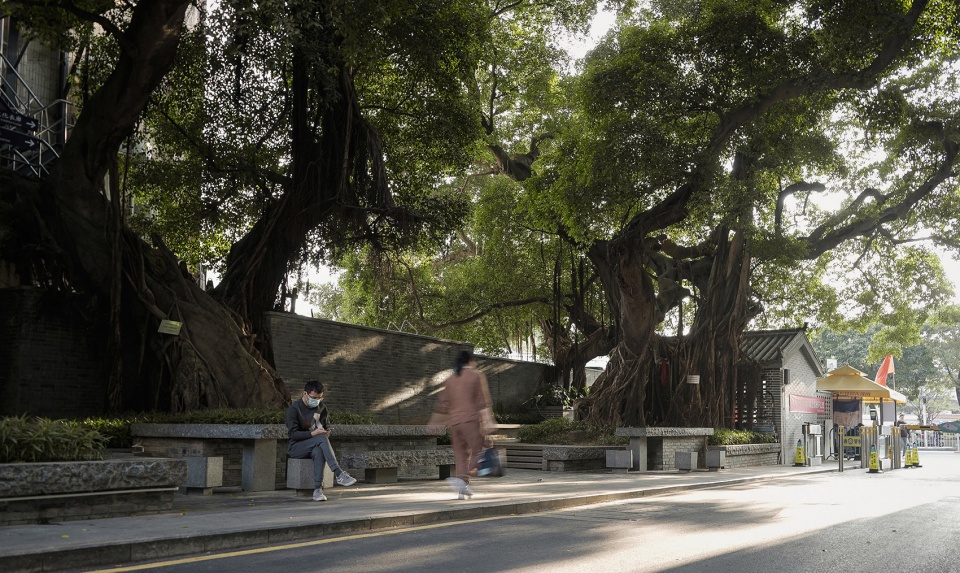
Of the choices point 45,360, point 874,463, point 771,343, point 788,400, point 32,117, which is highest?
point 32,117

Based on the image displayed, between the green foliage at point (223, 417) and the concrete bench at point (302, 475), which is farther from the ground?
the green foliage at point (223, 417)

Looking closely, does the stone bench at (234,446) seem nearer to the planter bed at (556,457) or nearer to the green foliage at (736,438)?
the planter bed at (556,457)

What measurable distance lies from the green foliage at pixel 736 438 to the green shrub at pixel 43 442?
1728cm

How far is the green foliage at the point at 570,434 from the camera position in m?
21.7

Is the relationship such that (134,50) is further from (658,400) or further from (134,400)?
(658,400)

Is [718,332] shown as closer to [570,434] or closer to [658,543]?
[570,434]

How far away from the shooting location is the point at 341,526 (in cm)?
892

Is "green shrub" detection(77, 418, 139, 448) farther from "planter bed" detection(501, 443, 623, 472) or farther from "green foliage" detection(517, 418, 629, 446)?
"green foliage" detection(517, 418, 629, 446)

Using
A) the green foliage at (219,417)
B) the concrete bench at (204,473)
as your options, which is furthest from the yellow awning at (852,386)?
the concrete bench at (204,473)

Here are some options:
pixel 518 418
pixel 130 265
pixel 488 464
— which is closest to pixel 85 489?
pixel 488 464

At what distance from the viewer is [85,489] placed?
880cm

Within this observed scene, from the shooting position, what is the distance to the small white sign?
1488cm

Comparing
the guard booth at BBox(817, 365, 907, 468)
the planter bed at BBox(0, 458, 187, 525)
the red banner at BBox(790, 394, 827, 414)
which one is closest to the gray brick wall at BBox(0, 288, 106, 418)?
the planter bed at BBox(0, 458, 187, 525)

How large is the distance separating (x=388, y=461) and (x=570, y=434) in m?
9.10
